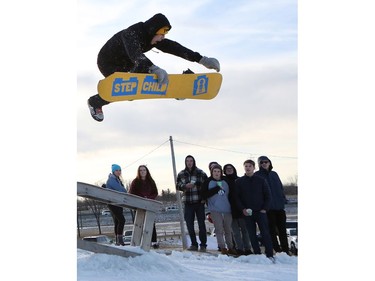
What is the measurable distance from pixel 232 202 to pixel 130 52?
1.34m

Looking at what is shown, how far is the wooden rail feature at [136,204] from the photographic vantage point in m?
2.72

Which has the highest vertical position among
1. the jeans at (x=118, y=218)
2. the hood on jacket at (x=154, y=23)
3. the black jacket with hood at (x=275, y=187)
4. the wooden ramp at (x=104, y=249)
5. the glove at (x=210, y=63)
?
the hood on jacket at (x=154, y=23)

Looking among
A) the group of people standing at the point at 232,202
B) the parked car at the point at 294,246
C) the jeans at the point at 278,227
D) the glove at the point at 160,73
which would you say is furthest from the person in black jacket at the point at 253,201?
the glove at the point at 160,73

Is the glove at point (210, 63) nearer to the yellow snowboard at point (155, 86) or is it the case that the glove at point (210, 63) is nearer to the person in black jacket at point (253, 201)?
the yellow snowboard at point (155, 86)

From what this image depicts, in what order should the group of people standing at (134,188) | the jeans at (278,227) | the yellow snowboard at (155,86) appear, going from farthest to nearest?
the jeans at (278,227) < the group of people standing at (134,188) < the yellow snowboard at (155,86)

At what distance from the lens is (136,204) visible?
291 cm

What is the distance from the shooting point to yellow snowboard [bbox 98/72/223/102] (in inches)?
93.1

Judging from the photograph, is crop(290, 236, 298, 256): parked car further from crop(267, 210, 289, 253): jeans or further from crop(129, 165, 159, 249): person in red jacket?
crop(129, 165, 159, 249): person in red jacket

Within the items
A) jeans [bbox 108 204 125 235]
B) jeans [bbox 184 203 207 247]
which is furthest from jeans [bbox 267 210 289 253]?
jeans [bbox 108 204 125 235]

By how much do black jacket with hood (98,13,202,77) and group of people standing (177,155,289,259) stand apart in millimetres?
1043

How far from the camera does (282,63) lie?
101 inches
